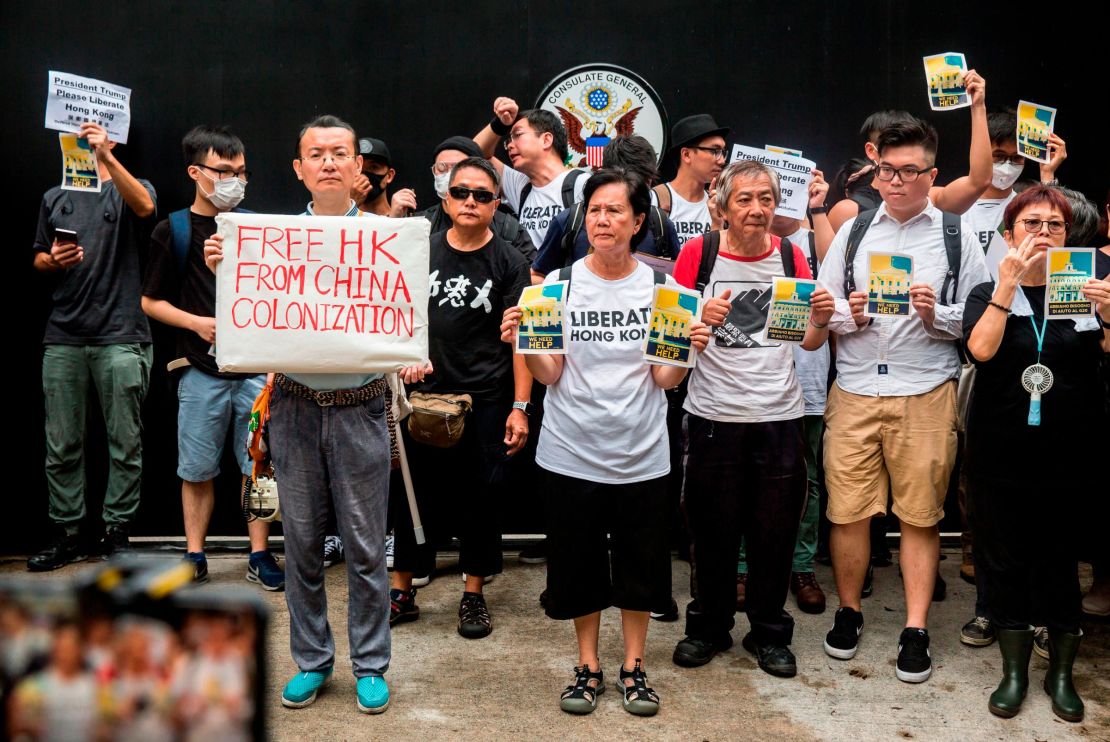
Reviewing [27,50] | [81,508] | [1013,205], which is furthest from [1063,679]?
[27,50]

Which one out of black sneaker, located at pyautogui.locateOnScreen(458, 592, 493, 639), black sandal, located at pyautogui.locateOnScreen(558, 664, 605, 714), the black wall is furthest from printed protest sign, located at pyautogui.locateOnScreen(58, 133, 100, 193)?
black sandal, located at pyautogui.locateOnScreen(558, 664, 605, 714)

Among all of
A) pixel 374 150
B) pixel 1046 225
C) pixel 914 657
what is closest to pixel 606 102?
pixel 374 150

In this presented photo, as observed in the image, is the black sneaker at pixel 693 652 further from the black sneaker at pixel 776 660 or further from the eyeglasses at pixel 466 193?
the eyeglasses at pixel 466 193

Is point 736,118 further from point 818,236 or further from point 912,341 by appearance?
point 912,341

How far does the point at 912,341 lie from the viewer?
4.35 meters

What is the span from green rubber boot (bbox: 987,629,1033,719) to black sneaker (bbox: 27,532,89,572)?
191 inches

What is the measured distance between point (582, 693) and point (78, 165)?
146 inches

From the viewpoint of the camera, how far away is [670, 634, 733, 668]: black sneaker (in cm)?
432

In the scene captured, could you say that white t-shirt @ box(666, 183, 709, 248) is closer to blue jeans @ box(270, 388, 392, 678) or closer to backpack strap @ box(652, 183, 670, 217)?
backpack strap @ box(652, 183, 670, 217)

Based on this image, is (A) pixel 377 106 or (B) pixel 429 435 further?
(A) pixel 377 106

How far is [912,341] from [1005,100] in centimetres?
247

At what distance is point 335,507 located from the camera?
3.84m

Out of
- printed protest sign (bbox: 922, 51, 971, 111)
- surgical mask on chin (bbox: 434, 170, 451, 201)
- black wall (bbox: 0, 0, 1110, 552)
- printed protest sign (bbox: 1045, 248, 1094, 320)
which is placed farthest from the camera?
A: black wall (bbox: 0, 0, 1110, 552)

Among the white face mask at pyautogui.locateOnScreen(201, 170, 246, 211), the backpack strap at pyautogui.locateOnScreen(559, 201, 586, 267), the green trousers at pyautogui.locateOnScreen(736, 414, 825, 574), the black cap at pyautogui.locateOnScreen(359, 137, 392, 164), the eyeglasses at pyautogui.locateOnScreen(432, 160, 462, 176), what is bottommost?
the green trousers at pyautogui.locateOnScreen(736, 414, 825, 574)
